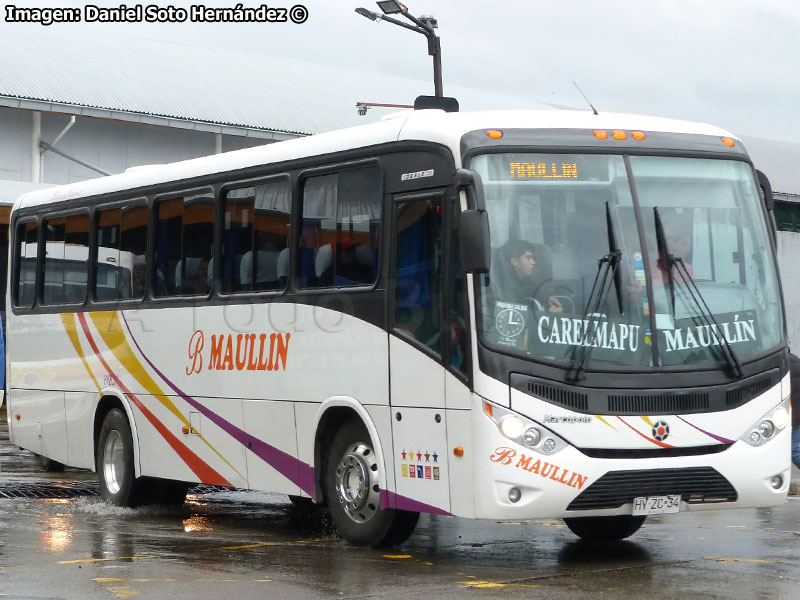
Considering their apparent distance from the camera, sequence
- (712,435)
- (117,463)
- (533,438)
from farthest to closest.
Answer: (117,463), (712,435), (533,438)

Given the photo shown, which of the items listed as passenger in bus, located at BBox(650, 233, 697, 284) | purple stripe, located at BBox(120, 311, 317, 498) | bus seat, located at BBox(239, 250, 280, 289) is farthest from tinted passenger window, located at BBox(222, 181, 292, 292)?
passenger in bus, located at BBox(650, 233, 697, 284)

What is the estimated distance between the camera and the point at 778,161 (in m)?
52.6

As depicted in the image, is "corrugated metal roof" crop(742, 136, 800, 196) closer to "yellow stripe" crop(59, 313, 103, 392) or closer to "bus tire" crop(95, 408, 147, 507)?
"yellow stripe" crop(59, 313, 103, 392)

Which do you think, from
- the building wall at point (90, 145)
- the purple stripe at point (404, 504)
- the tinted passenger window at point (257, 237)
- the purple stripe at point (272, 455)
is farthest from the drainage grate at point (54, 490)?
the building wall at point (90, 145)

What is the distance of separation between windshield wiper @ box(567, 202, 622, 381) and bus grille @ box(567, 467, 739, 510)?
2.42 feet

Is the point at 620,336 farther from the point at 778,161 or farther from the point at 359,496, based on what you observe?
the point at 778,161

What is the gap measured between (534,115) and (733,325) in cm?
201

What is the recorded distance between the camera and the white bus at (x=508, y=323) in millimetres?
9945

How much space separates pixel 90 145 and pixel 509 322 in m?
29.0

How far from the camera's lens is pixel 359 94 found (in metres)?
47.8

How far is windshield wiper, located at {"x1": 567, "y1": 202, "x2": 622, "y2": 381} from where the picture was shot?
9984 millimetres

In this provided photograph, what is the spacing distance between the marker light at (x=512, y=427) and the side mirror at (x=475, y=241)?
0.98 m

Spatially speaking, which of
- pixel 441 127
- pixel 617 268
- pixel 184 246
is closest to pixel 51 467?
pixel 184 246

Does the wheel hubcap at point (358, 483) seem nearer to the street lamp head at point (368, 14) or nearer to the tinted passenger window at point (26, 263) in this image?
the tinted passenger window at point (26, 263)
